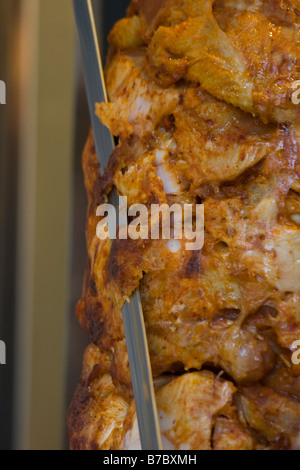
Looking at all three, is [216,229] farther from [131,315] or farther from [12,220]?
[12,220]

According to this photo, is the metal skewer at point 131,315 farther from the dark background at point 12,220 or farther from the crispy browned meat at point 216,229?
the dark background at point 12,220

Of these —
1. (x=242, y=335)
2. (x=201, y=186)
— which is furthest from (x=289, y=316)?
(x=201, y=186)

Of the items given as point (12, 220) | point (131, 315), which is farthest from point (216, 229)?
point (12, 220)

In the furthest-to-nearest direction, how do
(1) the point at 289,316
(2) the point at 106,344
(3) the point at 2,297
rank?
(3) the point at 2,297 < (2) the point at 106,344 < (1) the point at 289,316

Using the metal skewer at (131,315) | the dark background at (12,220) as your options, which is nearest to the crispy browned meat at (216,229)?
the metal skewer at (131,315)

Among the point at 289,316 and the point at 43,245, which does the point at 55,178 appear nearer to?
the point at 43,245

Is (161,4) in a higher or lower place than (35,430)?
higher
